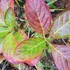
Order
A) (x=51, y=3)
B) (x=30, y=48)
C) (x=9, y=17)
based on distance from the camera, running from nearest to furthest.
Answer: (x=30, y=48)
(x=9, y=17)
(x=51, y=3)

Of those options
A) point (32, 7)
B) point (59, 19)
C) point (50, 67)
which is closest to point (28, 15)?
point (32, 7)

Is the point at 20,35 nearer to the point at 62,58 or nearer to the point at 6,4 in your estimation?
the point at 6,4

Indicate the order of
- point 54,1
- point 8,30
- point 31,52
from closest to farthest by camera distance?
point 31,52 → point 8,30 → point 54,1

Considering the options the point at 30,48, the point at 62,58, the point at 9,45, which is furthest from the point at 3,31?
the point at 62,58

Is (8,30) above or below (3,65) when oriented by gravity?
above

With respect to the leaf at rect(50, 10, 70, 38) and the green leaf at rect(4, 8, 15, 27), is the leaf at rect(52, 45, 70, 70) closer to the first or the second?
the leaf at rect(50, 10, 70, 38)

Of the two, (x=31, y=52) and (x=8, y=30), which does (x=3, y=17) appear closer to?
(x=8, y=30)
